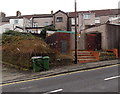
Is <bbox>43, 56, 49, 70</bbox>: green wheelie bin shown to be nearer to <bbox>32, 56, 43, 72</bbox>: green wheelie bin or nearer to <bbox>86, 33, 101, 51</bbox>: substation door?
<bbox>32, 56, 43, 72</bbox>: green wheelie bin

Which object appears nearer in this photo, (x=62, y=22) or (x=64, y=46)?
(x=64, y=46)

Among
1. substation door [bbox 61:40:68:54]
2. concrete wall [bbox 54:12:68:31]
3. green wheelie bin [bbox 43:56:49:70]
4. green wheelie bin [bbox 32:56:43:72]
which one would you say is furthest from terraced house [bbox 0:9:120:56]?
green wheelie bin [bbox 32:56:43:72]

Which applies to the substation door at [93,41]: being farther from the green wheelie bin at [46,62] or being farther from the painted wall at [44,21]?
the painted wall at [44,21]

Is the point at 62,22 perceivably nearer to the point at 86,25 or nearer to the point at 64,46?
the point at 86,25

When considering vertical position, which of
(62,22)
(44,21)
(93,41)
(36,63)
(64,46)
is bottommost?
(36,63)

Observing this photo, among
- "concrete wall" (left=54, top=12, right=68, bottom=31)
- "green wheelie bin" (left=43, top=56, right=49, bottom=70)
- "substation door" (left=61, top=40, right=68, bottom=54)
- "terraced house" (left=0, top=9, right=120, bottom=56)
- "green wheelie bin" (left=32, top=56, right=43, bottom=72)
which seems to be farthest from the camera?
"concrete wall" (left=54, top=12, right=68, bottom=31)

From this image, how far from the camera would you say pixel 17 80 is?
34.1 feet

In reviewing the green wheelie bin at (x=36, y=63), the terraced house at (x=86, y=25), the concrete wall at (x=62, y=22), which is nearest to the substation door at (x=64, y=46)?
the terraced house at (x=86, y=25)

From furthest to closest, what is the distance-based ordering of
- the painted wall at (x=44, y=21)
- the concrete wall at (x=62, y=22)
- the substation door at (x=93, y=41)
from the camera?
the painted wall at (x=44, y=21) → the concrete wall at (x=62, y=22) → the substation door at (x=93, y=41)

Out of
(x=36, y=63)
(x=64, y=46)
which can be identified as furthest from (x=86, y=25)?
(x=36, y=63)

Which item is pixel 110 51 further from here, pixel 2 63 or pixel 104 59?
pixel 2 63

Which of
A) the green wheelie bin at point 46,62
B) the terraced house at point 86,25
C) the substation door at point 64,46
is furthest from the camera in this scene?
the terraced house at point 86,25

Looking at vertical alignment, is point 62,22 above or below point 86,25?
above

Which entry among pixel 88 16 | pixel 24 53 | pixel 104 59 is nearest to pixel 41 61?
pixel 24 53
